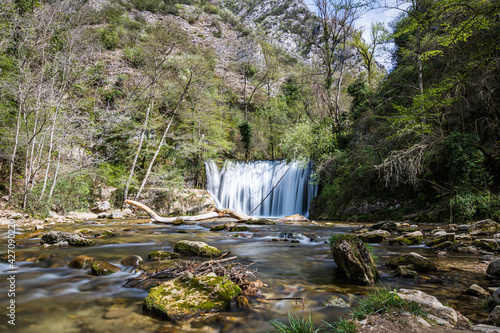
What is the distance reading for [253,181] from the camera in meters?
19.7

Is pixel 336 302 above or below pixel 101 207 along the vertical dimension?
above

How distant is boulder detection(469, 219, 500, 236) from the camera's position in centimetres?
629

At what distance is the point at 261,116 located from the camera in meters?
28.3

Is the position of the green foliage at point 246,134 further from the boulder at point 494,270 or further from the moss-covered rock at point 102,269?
the boulder at point 494,270

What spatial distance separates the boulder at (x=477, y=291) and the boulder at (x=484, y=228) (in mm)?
4747

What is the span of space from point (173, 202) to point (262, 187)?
6812 millimetres

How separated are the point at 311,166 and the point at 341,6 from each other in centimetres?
1037

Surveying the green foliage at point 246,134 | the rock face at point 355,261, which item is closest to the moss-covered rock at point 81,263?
the rock face at point 355,261

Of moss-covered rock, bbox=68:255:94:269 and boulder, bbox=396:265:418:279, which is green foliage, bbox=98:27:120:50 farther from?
boulder, bbox=396:265:418:279

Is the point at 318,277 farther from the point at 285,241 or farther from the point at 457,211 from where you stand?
the point at 457,211

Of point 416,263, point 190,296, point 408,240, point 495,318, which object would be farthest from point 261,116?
point 495,318

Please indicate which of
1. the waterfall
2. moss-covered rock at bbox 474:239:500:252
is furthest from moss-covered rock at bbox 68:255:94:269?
the waterfall

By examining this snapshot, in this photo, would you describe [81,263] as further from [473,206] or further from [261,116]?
[261,116]

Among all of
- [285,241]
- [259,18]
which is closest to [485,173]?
[285,241]
